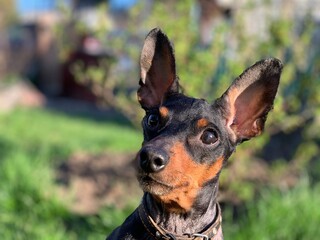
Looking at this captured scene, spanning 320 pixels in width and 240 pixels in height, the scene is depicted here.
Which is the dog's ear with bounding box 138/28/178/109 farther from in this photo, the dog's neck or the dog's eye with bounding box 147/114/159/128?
the dog's neck

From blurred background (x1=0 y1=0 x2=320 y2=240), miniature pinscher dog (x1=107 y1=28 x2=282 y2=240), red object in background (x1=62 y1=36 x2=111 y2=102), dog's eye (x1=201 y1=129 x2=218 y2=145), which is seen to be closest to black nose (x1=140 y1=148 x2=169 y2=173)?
miniature pinscher dog (x1=107 y1=28 x2=282 y2=240)

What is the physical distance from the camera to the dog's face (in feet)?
7.57

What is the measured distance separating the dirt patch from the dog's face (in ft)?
8.96

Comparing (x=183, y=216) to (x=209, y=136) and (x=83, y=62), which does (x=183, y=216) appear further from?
(x=83, y=62)

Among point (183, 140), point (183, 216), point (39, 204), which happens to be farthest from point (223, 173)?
point (183, 140)

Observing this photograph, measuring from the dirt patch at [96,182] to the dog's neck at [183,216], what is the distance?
2812mm

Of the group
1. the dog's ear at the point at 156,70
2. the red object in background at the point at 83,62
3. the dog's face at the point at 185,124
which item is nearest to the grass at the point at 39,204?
the dog's ear at the point at 156,70

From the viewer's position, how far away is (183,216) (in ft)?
8.36

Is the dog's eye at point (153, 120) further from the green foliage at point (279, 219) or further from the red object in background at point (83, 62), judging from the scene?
the red object in background at point (83, 62)

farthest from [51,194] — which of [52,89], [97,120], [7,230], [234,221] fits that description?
[52,89]

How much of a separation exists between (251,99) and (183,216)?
2.21ft

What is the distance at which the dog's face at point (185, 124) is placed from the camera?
231 cm

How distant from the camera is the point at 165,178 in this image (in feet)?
7.49

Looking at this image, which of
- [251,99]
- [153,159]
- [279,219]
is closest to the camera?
[153,159]
